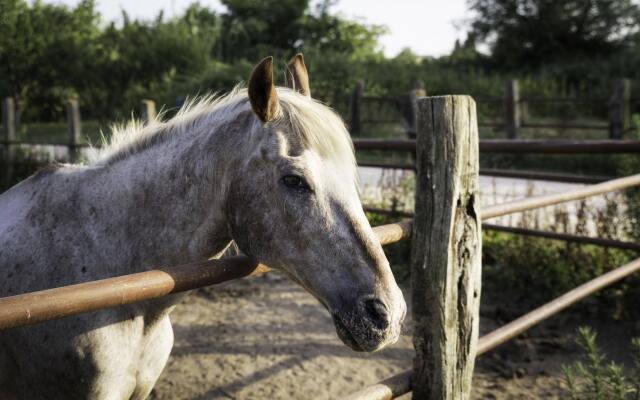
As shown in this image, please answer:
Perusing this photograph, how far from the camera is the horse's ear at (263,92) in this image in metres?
1.39

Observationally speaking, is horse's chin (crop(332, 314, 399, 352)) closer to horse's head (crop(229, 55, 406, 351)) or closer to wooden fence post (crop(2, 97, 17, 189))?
horse's head (crop(229, 55, 406, 351))

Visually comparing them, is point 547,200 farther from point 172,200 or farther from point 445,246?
point 172,200

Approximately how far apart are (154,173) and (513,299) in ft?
11.1

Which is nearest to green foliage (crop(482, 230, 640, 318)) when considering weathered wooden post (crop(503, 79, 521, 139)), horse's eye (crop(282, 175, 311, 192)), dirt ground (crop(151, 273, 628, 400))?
dirt ground (crop(151, 273, 628, 400))

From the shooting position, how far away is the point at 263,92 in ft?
4.73

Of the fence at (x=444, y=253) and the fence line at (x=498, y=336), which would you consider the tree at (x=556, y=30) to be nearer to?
the fence line at (x=498, y=336)

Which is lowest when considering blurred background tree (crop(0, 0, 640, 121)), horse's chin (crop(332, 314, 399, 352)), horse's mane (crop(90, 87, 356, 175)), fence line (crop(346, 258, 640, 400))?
fence line (crop(346, 258, 640, 400))

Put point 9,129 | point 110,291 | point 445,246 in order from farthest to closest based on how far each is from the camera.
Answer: point 9,129, point 445,246, point 110,291

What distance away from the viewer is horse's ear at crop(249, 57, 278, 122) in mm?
1393

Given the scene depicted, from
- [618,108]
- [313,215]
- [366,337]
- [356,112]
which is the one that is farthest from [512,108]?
[366,337]

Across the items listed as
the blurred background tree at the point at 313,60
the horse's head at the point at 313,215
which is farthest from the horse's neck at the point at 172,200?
the blurred background tree at the point at 313,60

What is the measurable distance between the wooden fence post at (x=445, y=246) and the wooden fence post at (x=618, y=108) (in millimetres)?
9995

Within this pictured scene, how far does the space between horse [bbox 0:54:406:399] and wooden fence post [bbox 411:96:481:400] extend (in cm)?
24

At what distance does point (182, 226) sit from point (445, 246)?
2.77 feet
